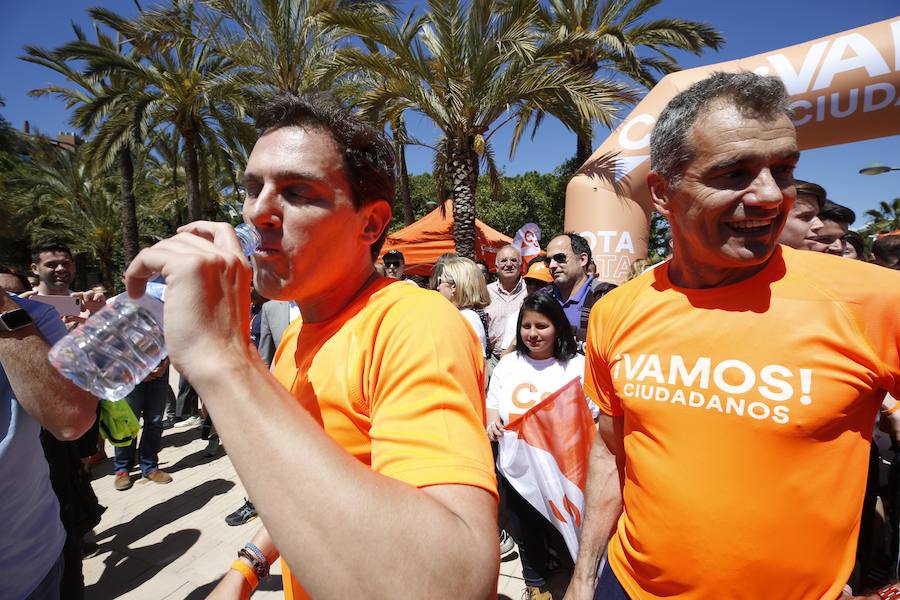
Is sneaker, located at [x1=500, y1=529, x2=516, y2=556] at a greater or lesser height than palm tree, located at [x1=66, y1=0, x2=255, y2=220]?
lesser

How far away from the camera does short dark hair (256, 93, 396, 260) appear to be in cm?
112

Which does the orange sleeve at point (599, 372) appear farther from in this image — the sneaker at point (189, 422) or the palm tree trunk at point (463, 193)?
the palm tree trunk at point (463, 193)

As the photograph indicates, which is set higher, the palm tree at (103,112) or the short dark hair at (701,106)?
the palm tree at (103,112)

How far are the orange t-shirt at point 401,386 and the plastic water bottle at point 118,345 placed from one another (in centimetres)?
32

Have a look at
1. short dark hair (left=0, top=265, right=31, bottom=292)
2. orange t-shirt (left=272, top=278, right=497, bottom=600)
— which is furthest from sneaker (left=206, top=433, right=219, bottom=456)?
orange t-shirt (left=272, top=278, right=497, bottom=600)

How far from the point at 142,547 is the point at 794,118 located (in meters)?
6.72

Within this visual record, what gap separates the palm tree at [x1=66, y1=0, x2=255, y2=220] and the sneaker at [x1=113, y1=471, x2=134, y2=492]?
9016mm

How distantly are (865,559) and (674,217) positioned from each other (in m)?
2.05

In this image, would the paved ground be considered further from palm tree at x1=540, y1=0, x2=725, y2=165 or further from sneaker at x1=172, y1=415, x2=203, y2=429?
palm tree at x1=540, y1=0, x2=725, y2=165

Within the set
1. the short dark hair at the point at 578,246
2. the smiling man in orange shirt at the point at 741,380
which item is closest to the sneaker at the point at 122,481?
the smiling man in orange shirt at the point at 741,380

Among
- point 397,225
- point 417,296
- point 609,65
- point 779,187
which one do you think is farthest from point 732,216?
point 397,225

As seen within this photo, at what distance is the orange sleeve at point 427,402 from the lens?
0.74 metres

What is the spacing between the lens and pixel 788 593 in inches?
46.7

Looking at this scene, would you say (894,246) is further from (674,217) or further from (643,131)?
(674,217)
